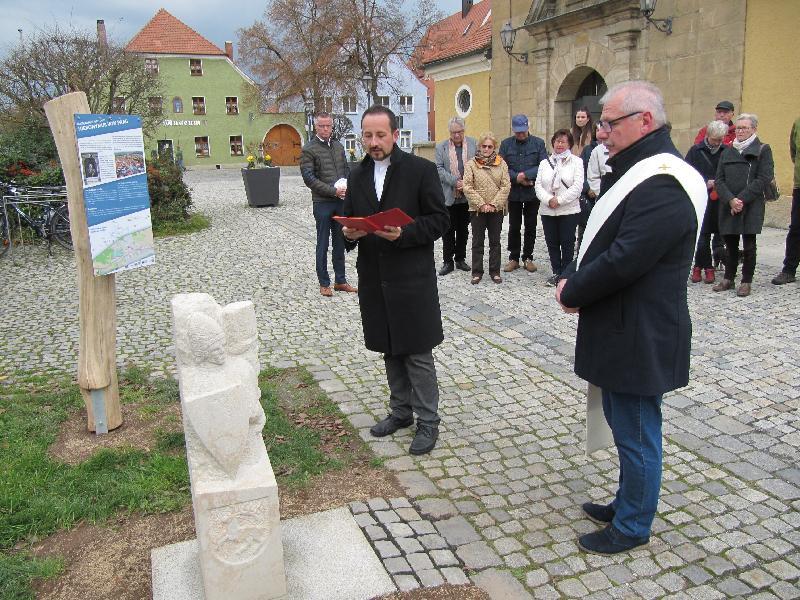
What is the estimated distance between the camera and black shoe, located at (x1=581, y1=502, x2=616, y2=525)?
343 cm

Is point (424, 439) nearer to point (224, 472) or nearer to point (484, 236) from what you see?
point (224, 472)

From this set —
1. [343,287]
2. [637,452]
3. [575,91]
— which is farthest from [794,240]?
[575,91]

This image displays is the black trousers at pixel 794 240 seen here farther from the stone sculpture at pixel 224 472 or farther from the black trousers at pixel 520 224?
the stone sculpture at pixel 224 472

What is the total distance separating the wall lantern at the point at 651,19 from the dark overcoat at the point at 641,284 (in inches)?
449

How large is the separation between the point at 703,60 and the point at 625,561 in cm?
1166

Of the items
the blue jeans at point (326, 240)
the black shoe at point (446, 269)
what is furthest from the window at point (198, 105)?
the blue jeans at point (326, 240)

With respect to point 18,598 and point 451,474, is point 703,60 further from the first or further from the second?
point 18,598

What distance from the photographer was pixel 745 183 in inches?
290

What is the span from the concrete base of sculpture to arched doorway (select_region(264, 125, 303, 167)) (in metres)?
50.7

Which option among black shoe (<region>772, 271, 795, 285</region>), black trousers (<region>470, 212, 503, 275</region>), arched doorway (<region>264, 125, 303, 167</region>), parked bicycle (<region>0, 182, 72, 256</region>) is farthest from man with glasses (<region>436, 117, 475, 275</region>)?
arched doorway (<region>264, 125, 303, 167</region>)

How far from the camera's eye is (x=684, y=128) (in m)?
12.8

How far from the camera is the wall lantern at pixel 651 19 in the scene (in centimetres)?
1261

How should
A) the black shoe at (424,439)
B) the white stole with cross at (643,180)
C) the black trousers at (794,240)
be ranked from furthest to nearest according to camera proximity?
the black trousers at (794,240) < the black shoe at (424,439) < the white stole with cross at (643,180)

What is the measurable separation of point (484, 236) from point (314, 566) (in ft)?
19.8
